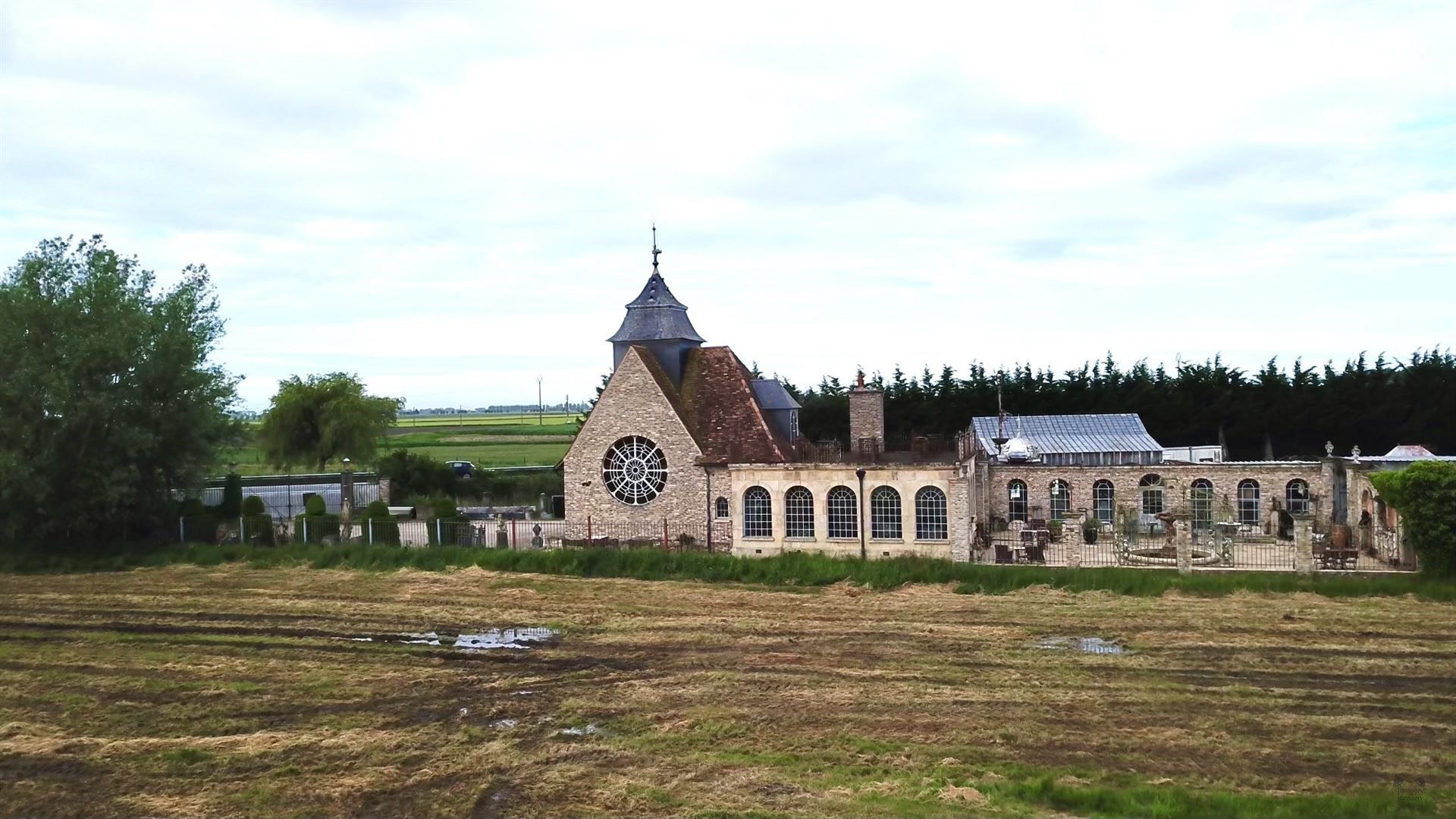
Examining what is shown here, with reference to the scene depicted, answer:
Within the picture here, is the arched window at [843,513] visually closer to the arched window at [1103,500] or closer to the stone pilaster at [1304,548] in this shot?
the stone pilaster at [1304,548]

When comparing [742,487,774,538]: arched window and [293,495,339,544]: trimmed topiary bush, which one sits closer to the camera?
[742,487,774,538]: arched window

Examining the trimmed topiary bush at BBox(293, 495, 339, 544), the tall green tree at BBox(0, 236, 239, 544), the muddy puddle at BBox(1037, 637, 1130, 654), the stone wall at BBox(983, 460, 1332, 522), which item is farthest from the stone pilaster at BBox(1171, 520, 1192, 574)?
the tall green tree at BBox(0, 236, 239, 544)

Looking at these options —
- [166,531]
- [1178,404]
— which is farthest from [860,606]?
[1178,404]

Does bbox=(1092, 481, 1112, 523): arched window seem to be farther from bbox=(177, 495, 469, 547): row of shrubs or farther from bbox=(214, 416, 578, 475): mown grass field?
bbox=(214, 416, 578, 475): mown grass field

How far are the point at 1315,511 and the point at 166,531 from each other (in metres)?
35.7

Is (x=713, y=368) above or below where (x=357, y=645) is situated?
above

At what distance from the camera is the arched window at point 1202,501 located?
3362 cm

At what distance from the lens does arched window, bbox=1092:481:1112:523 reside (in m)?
34.8

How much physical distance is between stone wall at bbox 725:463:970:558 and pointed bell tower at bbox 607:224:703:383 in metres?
5.54

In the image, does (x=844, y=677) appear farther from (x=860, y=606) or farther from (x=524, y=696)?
(x=860, y=606)

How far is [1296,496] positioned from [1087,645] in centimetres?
1854

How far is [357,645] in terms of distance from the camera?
63.7 ft

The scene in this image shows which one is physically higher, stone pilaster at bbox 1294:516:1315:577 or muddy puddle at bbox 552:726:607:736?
stone pilaster at bbox 1294:516:1315:577

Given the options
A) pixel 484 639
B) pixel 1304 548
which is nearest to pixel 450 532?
pixel 484 639
